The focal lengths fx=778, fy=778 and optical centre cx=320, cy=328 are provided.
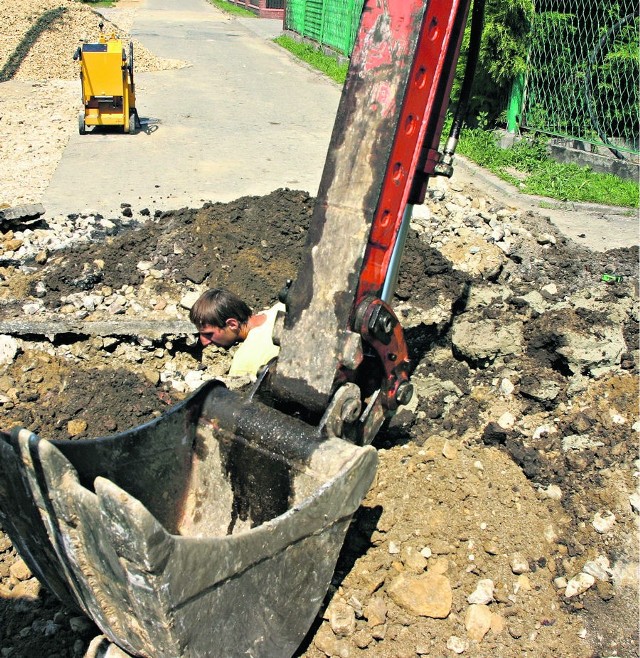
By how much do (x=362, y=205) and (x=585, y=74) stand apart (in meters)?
7.76

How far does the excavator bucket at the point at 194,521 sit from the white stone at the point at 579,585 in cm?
112

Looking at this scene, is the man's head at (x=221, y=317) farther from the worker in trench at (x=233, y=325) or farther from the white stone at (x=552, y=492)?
the white stone at (x=552, y=492)

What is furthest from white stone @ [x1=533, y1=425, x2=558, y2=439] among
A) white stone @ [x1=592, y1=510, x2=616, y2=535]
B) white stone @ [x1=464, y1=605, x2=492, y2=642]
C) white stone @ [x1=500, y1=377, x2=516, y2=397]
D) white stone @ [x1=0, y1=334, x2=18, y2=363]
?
white stone @ [x1=0, y1=334, x2=18, y2=363]

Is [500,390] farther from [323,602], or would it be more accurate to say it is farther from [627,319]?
[323,602]

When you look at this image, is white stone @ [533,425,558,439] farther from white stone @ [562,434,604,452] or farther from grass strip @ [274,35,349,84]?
grass strip @ [274,35,349,84]

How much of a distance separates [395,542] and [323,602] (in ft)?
1.41

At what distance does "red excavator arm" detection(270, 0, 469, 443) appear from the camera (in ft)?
9.53

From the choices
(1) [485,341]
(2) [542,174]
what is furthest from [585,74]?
(1) [485,341]

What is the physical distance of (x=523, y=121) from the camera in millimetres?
10398

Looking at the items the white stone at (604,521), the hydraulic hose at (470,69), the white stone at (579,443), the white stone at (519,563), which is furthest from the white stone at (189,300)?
the white stone at (604,521)

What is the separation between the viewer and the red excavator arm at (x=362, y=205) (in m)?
2.90

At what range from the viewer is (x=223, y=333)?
464 cm

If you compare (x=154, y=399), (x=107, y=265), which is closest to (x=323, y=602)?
(x=154, y=399)

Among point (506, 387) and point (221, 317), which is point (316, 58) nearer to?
point (221, 317)
